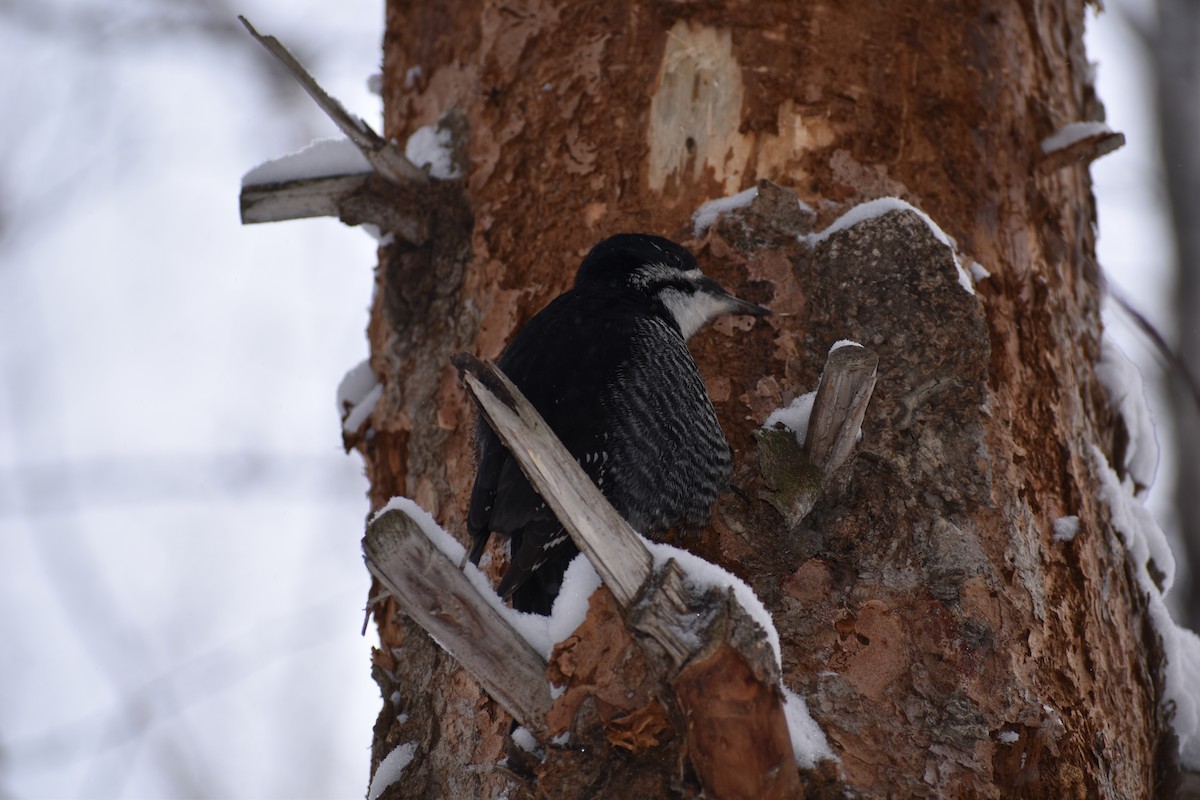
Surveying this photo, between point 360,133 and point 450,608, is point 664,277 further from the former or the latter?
point 450,608

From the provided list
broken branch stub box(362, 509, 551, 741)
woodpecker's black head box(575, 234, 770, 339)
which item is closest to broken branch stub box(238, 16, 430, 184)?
woodpecker's black head box(575, 234, 770, 339)

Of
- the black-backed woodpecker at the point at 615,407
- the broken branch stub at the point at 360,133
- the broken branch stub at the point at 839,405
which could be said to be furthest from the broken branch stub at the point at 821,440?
the broken branch stub at the point at 360,133

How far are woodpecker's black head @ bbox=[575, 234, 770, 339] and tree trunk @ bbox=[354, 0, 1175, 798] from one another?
0.20ft

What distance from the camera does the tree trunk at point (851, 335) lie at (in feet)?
6.40

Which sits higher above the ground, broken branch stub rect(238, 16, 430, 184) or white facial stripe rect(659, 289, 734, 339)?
broken branch stub rect(238, 16, 430, 184)

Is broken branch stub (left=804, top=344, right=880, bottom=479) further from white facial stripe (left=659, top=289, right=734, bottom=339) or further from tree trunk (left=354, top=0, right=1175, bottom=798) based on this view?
white facial stripe (left=659, top=289, right=734, bottom=339)

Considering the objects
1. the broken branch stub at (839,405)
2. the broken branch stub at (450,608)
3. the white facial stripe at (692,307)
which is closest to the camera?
the broken branch stub at (450,608)

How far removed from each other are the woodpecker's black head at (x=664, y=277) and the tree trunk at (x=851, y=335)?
60 millimetres

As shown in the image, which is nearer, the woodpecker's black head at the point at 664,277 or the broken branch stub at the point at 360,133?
the broken branch stub at the point at 360,133

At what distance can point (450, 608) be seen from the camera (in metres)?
1.64

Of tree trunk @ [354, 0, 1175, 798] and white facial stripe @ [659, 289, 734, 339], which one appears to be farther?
white facial stripe @ [659, 289, 734, 339]

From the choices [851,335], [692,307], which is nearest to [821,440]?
[851,335]

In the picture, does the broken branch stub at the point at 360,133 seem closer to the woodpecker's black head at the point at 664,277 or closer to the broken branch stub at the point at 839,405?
the woodpecker's black head at the point at 664,277

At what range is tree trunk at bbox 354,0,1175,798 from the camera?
76.9 inches
